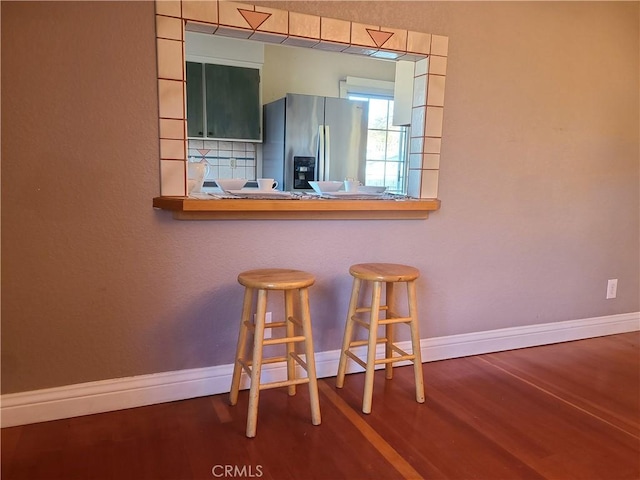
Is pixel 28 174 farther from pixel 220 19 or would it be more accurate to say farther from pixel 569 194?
pixel 569 194

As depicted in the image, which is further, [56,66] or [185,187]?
[185,187]

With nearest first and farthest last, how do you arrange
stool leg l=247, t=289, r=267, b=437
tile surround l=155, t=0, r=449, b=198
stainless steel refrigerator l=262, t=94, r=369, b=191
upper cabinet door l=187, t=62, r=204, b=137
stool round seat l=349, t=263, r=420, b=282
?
stool leg l=247, t=289, r=267, b=437, tile surround l=155, t=0, r=449, b=198, stool round seat l=349, t=263, r=420, b=282, upper cabinet door l=187, t=62, r=204, b=137, stainless steel refrigerator l=262, t=94, r=369, b=191

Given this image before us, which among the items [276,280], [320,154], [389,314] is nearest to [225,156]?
[320,154]

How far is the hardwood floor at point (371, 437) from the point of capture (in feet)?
5.14

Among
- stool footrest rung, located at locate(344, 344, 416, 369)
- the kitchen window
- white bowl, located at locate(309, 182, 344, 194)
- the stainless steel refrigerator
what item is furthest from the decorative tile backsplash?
stool footrest rung, located at locate(344, 344, 416, 369)

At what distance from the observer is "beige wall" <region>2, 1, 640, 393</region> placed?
1.73m

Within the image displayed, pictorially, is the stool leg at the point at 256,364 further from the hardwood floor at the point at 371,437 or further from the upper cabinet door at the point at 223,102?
the upper cabinet door at the point at 223,102

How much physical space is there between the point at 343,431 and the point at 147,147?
53.0 inches

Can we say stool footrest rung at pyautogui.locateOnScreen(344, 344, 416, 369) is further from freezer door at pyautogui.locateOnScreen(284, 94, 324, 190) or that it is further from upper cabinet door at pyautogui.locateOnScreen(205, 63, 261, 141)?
upper cabinet door at pyautogui.locateOnScreen(205, 63, 261, 141)

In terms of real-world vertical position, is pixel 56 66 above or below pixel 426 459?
above

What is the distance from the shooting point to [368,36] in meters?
2.11

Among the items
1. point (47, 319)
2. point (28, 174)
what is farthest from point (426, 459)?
point (28, 174)

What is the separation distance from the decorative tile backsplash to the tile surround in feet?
7.21

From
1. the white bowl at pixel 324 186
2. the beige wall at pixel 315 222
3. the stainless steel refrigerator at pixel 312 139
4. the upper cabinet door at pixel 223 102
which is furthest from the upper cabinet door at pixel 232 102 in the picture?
the beige wall at pixel 315 222
